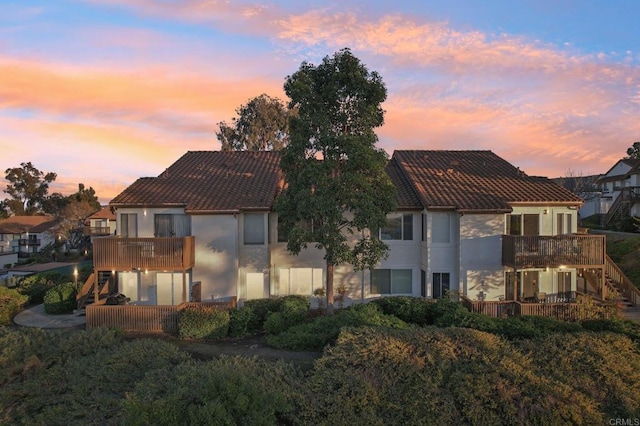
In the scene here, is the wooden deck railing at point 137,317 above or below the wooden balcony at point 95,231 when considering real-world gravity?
below

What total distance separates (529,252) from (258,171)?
14.5 meters

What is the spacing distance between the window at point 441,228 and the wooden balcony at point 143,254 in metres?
11.7

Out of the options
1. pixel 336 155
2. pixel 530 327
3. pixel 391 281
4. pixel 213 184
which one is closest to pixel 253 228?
pixel 213 184

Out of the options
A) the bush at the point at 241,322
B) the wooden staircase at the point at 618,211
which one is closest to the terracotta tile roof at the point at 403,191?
the bush at the point at 241,322

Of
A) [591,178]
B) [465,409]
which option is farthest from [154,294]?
[591,178]

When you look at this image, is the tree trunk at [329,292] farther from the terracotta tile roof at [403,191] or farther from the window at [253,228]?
the terracotta tile roof at [403,191]

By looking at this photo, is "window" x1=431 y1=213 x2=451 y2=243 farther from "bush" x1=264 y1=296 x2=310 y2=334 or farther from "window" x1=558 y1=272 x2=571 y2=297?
"bush" x1=264 y1=296 x2=310 y2=334

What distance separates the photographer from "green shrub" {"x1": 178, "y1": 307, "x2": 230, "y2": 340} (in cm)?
1593

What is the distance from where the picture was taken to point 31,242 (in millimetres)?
60531

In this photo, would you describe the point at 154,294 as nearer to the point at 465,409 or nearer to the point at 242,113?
the point at 465,409

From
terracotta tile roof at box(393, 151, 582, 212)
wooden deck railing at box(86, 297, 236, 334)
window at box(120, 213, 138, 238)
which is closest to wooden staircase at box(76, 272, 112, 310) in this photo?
window at box(120, 213, 138, 238)

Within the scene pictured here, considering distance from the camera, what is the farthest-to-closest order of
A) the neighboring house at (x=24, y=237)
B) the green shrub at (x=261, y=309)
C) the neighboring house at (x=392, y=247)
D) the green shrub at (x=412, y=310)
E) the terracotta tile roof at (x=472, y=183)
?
the neighboring house at (x=24, y=237) < the terracotta tile roof at (x=472, y=183) < the neighboring house at (x=392, y=247) < the green shrub at (x=261, y=309) < the green shrub at (x=412, y=310)

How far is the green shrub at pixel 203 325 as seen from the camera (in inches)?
627

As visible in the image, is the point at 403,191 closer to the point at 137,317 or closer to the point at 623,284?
the point at 623,284
